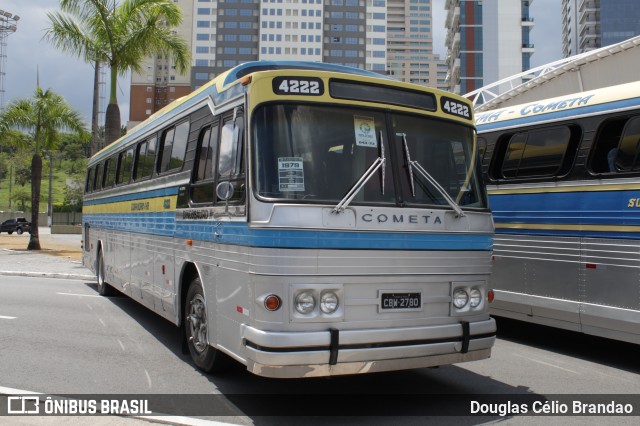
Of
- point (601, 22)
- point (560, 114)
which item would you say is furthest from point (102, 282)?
point (601, 22)

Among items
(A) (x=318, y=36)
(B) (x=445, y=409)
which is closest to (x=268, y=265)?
(B) (x=445, y=409)

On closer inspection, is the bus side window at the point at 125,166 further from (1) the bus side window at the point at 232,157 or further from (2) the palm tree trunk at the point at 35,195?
(2) the palm tree trunk at the point at 35,195

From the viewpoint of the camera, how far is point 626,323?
735cm

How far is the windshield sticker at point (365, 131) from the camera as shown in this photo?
5.55 metres

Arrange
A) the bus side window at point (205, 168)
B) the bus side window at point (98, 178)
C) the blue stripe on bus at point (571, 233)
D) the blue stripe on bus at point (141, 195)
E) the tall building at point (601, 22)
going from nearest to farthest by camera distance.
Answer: the bus side window at point (205, 168) < the blue stripe on bus at point (571, 233) < the blue stripe on bus at point (141, 195) < the bus side window at point (98, 178) < the tall building at point (601, 22)

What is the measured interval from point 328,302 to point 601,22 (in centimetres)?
13786

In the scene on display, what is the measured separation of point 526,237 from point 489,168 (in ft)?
4.41

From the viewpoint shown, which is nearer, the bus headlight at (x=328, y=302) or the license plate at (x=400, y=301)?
the bus headlight at (x=328, y=302)

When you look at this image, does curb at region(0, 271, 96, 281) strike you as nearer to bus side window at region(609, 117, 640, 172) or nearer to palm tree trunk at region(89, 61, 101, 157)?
palm tree trunk at region(89, 61, 101, 157)

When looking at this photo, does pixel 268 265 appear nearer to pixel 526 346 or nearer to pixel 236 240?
pixel 236 240

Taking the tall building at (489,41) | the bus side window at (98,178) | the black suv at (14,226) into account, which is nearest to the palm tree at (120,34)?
the bus side window at (98,178)

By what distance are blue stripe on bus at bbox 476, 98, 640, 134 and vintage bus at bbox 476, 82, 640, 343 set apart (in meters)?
0.02

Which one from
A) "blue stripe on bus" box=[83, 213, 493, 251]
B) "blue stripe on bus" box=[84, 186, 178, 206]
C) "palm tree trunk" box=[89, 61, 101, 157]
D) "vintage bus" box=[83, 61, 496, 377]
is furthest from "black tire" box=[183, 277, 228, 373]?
"palm tree trunk" box=[89, 61, 101, 157]

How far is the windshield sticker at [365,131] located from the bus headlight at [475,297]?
1.73 metres
